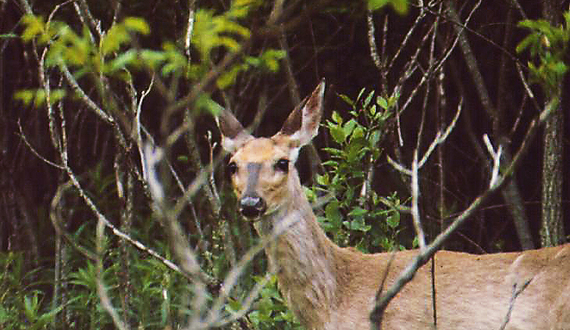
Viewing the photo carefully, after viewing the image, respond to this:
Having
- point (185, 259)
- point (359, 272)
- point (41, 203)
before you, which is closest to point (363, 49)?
point (359, 272)

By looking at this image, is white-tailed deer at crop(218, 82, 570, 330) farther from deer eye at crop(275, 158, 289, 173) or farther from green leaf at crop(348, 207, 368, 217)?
green leaf at crop(348, 207, 368, 217)

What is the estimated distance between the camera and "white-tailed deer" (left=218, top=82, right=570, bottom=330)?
4.41 metres

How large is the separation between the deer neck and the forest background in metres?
0.25

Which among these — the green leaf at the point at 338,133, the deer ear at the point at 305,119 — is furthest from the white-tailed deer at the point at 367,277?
the green leaf at the point at 338,133

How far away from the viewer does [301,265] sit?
15.1 ft

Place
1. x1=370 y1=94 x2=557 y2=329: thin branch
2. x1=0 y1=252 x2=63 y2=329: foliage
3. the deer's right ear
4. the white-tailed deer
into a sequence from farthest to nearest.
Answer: x1=0 y1=252 x2=63 y2=329: foliage → the deer's right ear → the white-tailed deer → x1=370 y1=94 x2=557 y2=329: thin branch

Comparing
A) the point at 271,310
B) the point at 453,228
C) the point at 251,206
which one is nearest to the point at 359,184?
the point at 271,310

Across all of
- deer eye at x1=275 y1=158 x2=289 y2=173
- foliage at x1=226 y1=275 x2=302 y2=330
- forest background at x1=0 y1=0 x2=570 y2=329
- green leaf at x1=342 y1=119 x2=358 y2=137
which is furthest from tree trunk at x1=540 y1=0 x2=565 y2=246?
deer eye at x1=275 y1=158 x2=289 y2=173

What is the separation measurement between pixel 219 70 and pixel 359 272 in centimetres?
270

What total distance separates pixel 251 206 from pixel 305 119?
0.82 m

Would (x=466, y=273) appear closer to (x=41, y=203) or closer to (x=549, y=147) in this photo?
(x=549, y=147)

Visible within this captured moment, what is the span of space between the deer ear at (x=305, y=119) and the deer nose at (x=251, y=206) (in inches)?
24.6

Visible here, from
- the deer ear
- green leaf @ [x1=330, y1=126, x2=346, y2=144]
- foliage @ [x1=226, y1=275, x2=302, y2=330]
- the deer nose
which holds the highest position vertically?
the deer ear

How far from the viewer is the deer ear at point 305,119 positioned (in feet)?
16.3
